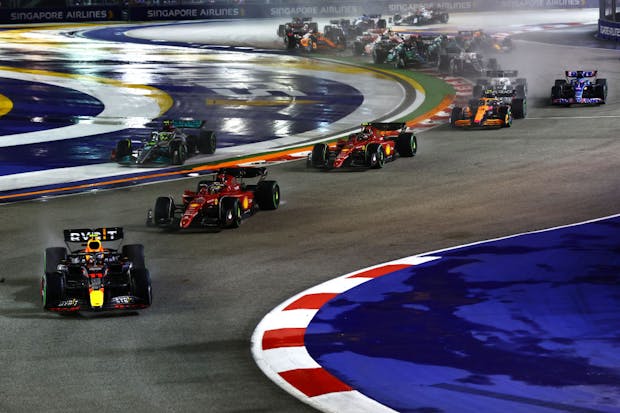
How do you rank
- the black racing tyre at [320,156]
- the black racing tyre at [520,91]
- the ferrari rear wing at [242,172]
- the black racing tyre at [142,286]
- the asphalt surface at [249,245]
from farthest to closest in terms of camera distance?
the black racing tyre at [520,91]
the black racing tyre at [320,156]
the ferrari rear wing at [242,172]
the black racing tyre at [142,286]
the asphalt surface at [249,245]

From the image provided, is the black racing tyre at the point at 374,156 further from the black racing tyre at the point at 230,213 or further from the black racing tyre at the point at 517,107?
the black racing tyre at the point at 517,107

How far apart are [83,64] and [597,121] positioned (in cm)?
2310

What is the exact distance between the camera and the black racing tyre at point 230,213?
55.0ft

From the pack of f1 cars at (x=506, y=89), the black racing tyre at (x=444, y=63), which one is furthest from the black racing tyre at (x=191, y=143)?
the black racing tyre at (x=444, y=63)

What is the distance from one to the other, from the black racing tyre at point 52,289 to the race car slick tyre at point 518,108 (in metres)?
18.3

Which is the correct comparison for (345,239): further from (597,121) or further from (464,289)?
(597,121)

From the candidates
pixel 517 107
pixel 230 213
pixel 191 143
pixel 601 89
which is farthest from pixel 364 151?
pixel 601 89

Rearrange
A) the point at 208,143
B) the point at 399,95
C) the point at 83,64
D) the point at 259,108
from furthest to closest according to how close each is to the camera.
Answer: the point at 83,64 → the point at 399,95 → the point at 259,108 → the point at 208,143

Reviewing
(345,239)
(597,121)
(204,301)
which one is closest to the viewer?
(204,301)

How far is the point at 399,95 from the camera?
3459 cm

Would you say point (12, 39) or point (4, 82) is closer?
point (4, 82)

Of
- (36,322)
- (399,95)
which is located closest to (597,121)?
(399,95)

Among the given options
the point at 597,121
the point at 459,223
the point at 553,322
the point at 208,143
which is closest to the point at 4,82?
the point at 208,143

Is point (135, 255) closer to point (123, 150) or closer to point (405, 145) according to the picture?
point (123, 150)
